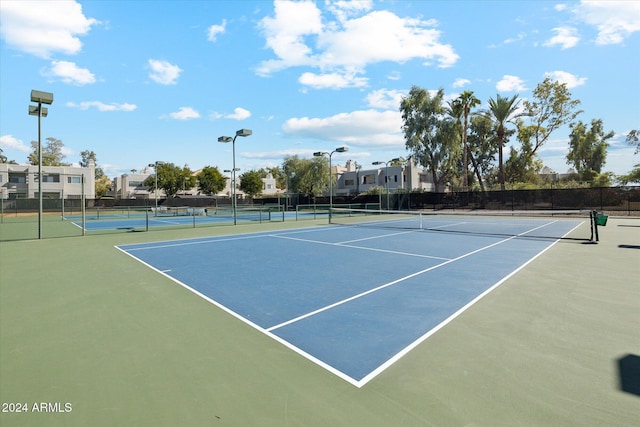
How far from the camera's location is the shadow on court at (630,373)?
307 cm

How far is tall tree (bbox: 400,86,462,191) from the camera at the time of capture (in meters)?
46.3

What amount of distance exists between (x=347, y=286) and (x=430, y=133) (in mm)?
45547

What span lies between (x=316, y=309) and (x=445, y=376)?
2.39 m

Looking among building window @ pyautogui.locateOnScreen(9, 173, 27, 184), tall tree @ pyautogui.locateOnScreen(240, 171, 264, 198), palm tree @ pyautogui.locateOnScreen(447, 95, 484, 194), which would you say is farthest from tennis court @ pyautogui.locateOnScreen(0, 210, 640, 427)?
tall tree @ pyautogui.locateOnScreen(240, 171, 264, 198)

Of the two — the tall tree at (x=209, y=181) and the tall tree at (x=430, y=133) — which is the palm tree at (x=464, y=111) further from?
the tall tree at (x=209, y=181)

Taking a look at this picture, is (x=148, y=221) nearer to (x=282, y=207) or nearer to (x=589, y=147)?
(x=282, y=207)

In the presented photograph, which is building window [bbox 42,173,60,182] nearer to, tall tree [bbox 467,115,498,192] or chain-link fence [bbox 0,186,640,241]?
chain-link fence [bbox 0,186,640,241]

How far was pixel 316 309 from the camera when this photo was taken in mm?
5301

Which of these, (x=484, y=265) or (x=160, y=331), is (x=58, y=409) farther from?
(x=484, y=265)

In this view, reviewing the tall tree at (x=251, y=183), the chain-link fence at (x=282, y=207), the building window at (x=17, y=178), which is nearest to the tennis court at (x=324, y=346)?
the chain-link fence at (x=282, y=207)

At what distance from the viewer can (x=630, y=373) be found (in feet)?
10.9

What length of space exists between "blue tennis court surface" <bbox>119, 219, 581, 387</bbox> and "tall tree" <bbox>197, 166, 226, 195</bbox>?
72363 mm

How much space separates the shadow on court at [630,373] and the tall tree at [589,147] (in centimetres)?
5909

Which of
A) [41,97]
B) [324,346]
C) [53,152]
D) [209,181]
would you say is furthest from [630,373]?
[53,152]
